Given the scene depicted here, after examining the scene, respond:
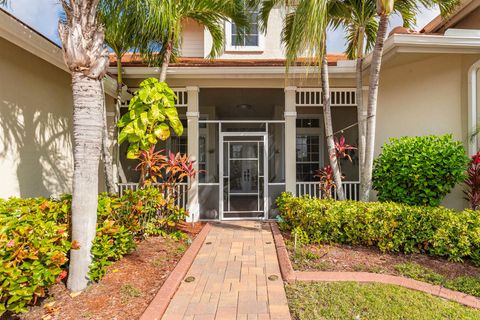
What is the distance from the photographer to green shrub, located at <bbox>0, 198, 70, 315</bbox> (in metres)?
2.72

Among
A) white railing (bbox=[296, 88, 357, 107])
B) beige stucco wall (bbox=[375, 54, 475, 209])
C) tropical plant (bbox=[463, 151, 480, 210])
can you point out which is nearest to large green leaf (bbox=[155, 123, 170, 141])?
white railing (bbox=[296, 88, 357, 107])

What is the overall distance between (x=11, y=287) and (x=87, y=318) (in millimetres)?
825

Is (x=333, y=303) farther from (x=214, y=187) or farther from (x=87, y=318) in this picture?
(x=214, y=187)

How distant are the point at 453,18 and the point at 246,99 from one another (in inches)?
236

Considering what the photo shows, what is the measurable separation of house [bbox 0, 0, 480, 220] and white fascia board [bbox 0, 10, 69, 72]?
17 mm

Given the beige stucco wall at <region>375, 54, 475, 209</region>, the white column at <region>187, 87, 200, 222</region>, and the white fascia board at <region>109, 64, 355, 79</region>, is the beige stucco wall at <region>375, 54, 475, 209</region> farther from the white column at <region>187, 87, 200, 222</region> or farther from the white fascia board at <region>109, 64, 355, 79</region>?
the white column at <region>187, 87, 200, 222</region>

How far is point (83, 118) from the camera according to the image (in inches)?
144

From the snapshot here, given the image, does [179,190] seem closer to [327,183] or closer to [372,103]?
[327,183]

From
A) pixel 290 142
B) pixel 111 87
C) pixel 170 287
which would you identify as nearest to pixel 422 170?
pixel 290 142

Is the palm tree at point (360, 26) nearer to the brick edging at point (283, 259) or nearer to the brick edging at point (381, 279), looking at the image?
the brick edging at point (283, 259)

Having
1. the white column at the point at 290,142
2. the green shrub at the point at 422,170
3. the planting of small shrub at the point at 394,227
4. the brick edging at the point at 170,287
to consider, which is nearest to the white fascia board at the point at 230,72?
the white column at the point at 290,142

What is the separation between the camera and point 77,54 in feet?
11.6

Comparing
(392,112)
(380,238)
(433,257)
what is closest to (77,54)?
(380,238)

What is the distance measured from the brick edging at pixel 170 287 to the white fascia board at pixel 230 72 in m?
4.27
